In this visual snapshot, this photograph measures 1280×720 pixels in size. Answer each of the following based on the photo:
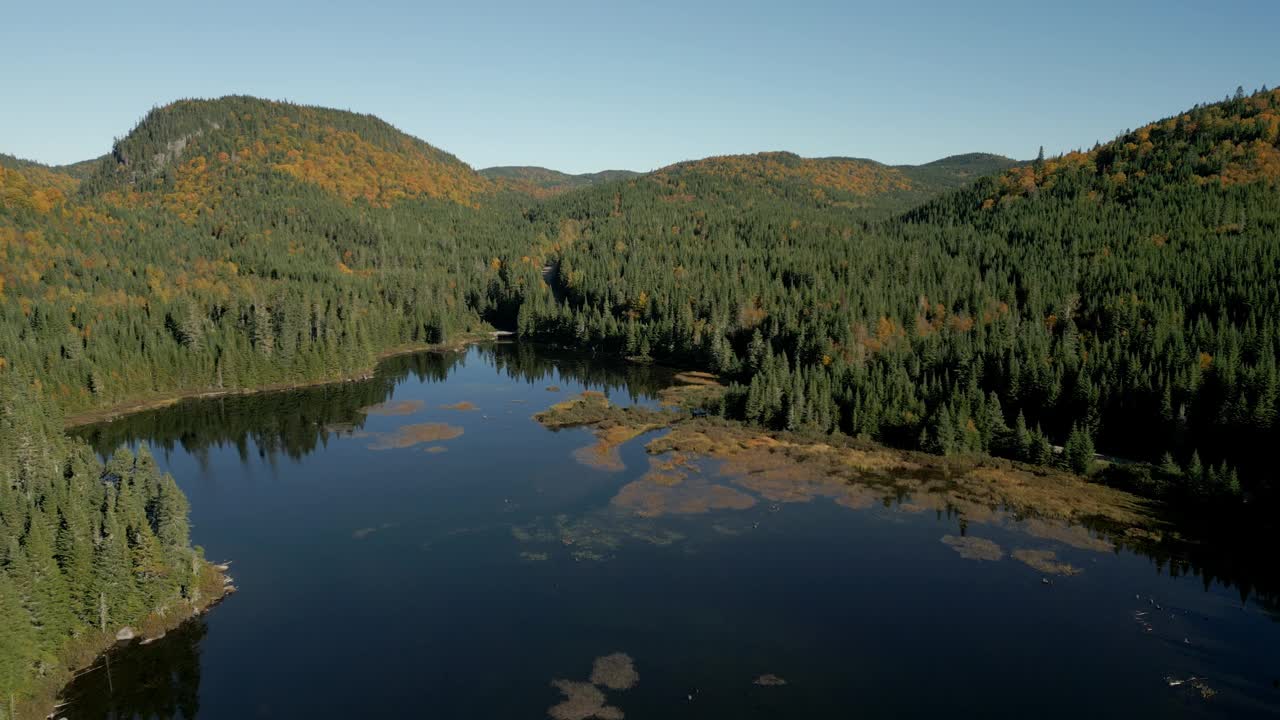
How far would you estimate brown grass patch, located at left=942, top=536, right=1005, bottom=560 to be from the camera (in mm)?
73438

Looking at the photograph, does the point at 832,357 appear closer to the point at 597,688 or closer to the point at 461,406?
the point at 461,406

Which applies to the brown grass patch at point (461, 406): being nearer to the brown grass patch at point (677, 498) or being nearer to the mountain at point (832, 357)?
the mountain at point (832, 357)

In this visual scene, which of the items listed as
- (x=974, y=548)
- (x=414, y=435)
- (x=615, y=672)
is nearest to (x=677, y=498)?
(x=974, y=548)

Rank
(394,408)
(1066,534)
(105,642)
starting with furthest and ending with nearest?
(394,408), (1066,534), (105,642)

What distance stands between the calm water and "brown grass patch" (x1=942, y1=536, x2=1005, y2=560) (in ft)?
4.58

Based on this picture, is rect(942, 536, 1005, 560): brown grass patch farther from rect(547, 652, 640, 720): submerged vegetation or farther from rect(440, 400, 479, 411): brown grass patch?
rect(440, 400, 479, 411): brown grass patch

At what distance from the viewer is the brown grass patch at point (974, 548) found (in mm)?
73438

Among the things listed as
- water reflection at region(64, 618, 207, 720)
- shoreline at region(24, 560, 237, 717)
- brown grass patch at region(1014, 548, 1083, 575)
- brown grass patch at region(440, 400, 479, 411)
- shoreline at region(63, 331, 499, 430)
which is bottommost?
brown grass patch at region(1014, 548, 1083, 575)

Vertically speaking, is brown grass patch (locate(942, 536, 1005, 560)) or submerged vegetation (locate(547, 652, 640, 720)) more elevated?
submerged vegetation (locate(547, 652, 640, 720))

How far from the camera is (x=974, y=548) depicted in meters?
75.3

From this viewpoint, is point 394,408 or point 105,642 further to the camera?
point 394,408

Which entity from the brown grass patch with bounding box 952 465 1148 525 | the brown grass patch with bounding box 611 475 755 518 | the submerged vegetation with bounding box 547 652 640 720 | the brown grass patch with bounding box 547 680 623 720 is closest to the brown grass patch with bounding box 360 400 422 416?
the brown grass patch with bounding box 611 475 755 518

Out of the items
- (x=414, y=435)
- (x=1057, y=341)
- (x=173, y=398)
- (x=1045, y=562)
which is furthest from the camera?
(x=173, y=398)

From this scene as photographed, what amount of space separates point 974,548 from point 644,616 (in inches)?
1413
